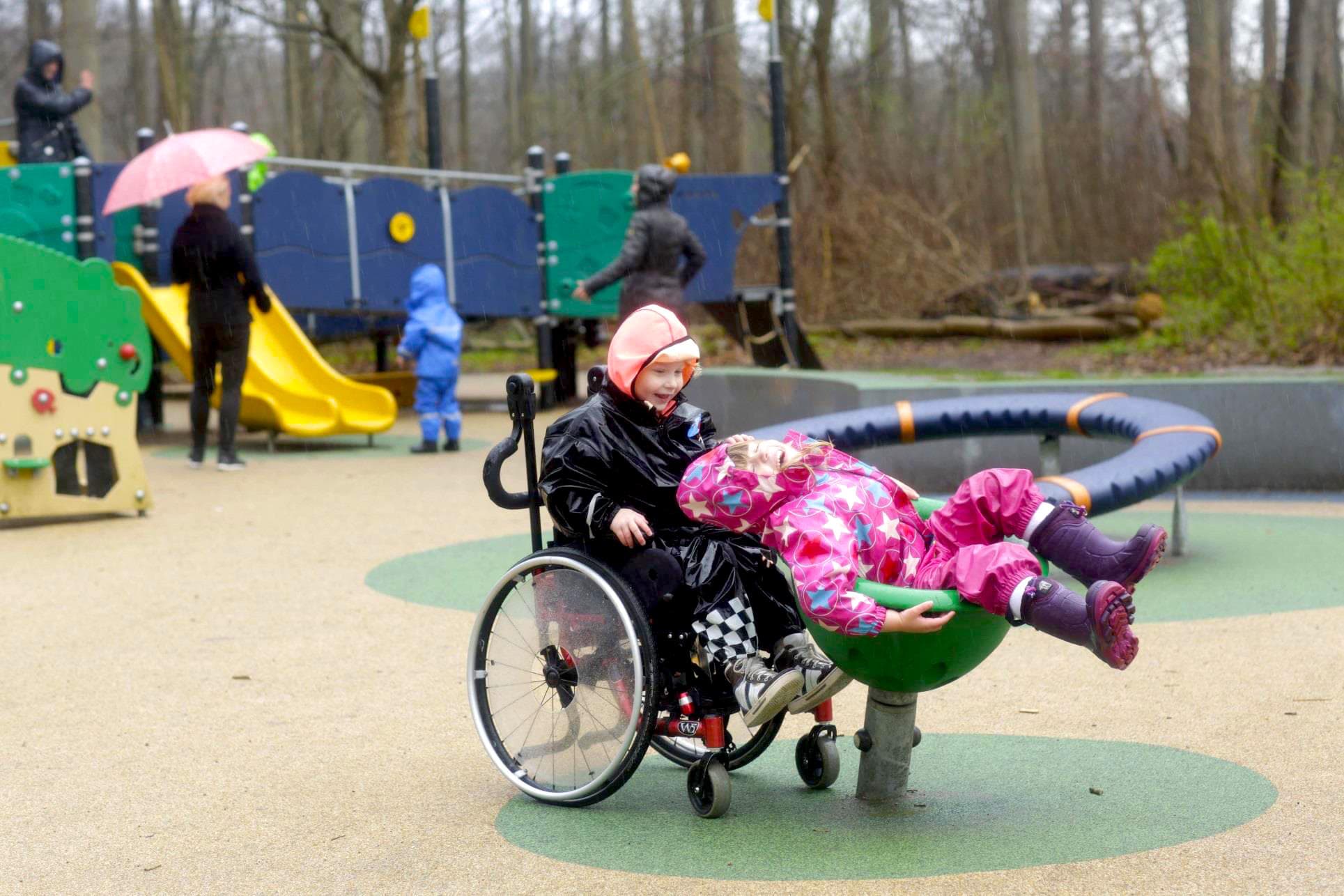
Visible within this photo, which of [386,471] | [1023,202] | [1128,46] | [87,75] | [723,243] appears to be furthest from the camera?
[1128,46]

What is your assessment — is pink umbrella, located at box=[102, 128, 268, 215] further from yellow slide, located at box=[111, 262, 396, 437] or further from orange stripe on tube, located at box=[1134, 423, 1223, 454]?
orange stripe on tube, located at box=[1134, 423, 1223, 454]

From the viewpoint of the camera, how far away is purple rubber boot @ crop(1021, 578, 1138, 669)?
3258mm

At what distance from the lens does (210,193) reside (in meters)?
11.2

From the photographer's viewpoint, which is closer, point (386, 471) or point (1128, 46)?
point (386, 471)

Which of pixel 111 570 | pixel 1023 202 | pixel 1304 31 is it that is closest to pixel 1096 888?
pixel 111 570

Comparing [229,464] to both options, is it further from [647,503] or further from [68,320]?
[647,503]

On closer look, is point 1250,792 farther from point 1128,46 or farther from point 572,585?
point 1128,46

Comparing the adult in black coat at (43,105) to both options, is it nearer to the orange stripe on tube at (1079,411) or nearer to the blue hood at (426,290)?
the blue hood at (426,290)

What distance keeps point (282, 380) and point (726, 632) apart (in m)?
10.4

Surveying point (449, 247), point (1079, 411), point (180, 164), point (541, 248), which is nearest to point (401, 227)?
point (449, 247)

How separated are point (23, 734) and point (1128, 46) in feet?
111

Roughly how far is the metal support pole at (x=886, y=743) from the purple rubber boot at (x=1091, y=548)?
514mm

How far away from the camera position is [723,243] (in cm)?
1692

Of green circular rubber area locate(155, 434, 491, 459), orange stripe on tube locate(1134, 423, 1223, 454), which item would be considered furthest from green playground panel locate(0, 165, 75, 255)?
orange stripe on tube locate(1134, 423, 1223, 454)
